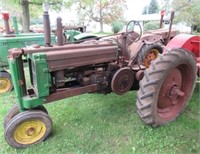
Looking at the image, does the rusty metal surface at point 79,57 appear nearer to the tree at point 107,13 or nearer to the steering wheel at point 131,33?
the steering wheel at point 131,33

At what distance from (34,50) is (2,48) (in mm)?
2138

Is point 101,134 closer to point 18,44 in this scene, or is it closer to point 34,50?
point 34,50

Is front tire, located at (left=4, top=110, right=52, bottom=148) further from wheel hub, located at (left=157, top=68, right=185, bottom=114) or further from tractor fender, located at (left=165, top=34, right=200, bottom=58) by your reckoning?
tractor fender, located at (left=165, top=34, right=200, bottom=58)

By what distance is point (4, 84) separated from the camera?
13.5 ft

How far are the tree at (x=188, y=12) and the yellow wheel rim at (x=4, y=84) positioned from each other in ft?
35.7

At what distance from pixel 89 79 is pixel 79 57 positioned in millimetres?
400

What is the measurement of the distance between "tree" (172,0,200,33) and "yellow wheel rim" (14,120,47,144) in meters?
→ 11.5

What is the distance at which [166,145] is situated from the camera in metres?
2.32

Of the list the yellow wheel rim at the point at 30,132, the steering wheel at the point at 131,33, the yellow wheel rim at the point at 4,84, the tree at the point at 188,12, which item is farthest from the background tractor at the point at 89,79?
the tree at the point at 188,12

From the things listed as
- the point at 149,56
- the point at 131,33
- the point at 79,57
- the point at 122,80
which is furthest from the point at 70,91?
the point at 149,56

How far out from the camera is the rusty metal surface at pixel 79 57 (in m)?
2.30

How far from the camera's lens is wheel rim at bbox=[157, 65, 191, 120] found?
258cm

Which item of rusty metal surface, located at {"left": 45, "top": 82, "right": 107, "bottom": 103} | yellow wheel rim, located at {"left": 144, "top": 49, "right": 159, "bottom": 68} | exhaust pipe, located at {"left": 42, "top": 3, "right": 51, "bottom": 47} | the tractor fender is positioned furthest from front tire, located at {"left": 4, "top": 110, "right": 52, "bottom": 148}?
the tractor fender

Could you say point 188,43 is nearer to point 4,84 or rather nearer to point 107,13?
point 4,84
